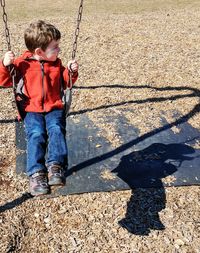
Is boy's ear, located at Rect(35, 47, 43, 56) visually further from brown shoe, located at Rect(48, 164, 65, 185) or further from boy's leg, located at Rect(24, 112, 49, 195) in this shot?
brown shoe, located at Rect(48, 164, 65, 185)

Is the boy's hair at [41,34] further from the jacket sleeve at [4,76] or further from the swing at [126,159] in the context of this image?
the swing at [126,159]

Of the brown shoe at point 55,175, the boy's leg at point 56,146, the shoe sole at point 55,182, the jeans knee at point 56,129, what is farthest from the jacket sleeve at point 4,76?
the shoe sole at point 55,182

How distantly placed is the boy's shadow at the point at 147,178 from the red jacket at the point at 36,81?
1.21 meters

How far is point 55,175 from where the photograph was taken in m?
3.31

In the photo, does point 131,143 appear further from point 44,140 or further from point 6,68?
point 6,68

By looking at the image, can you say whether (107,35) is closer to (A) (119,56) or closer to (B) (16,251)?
(A) (119,56)

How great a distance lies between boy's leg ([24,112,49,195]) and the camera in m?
3.32

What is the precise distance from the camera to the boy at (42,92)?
3490mm

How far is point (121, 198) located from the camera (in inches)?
171

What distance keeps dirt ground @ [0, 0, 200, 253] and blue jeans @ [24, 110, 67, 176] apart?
2.27 feet

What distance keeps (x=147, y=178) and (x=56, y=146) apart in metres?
1.44

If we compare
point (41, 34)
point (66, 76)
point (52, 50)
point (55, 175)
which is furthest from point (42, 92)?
→ point (55, 175)

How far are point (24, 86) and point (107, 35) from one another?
22.5 ft

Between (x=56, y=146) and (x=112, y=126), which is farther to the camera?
(x=112, y=126)
